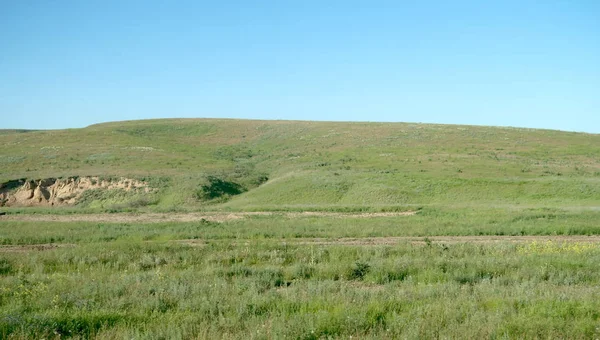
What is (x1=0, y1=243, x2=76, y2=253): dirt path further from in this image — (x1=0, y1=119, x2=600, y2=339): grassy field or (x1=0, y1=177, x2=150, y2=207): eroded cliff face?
(x1=0, y1=177, x2=150, y2=207): eroded cliff face

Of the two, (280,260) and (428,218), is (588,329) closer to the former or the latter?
(280,260)

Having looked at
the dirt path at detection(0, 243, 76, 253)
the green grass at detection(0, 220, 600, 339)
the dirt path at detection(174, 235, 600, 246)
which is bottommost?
the dirt path at detection(0, 243, 76, 253)

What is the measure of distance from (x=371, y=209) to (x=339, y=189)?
9925mm

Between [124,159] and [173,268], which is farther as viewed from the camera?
[124,159]

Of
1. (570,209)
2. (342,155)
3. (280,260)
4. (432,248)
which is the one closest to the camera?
Result: (280,260)

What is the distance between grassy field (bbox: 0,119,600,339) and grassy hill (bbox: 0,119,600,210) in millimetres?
319

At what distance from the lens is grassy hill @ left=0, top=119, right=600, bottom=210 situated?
41031mm

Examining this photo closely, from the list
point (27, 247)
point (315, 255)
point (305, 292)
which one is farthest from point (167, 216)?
point (305, 292)

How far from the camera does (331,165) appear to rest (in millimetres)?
57406

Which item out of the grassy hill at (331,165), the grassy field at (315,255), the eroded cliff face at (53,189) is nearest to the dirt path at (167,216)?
the grassy field at (315,255)

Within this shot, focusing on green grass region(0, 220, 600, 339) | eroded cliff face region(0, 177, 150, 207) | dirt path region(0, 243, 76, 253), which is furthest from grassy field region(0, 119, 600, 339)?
eroded cliff face region(0, 177, 150, 207)

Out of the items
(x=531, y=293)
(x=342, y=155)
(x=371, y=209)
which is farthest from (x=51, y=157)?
(x=531, y=293)

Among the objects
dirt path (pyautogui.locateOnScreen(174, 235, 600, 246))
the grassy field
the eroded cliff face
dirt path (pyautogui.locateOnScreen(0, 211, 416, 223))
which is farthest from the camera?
the eroded cliff face

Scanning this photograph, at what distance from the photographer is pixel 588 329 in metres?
7.93
